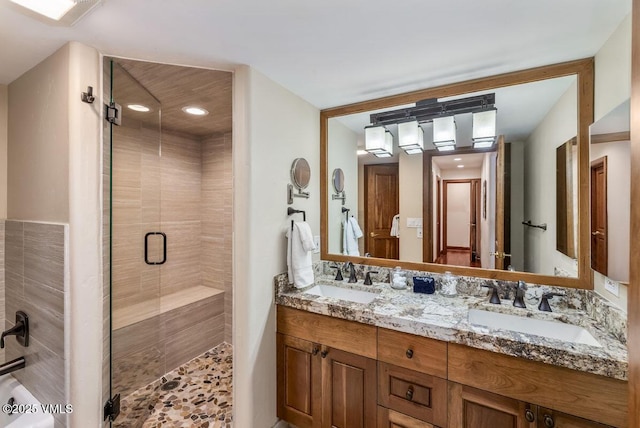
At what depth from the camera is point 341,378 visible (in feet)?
5.12

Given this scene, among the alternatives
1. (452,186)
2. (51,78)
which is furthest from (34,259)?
(452,186)

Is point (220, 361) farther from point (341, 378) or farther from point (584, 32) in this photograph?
point (584, 32)

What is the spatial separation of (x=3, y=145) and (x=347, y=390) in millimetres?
2632

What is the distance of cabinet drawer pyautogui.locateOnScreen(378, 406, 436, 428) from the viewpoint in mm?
1346

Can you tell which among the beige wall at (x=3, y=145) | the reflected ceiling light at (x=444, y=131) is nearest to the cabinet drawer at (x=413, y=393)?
the reflected ceiling light at (x=444, y=131)

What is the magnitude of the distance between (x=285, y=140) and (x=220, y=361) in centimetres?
222

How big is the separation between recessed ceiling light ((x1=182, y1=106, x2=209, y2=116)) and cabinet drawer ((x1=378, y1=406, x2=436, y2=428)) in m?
2.51

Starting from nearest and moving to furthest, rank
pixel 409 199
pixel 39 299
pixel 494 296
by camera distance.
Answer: pixel 39 299 → pixel 494 296 → pixel 409 199

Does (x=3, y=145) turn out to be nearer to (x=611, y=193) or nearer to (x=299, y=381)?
(x=299, y=381)

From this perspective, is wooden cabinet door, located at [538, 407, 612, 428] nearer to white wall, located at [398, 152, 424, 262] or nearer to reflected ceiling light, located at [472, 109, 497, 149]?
white wall, located at [398, 152, 424, 262]

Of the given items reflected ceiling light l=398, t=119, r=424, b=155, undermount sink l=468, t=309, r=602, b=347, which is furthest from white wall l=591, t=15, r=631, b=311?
reflected ceiling light l=398, t=119, r=424, b=155

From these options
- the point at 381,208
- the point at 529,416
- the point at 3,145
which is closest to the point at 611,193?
the point at 529,416

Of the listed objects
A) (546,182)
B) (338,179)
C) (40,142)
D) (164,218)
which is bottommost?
(164,218)

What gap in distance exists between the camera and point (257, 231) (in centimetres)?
164
